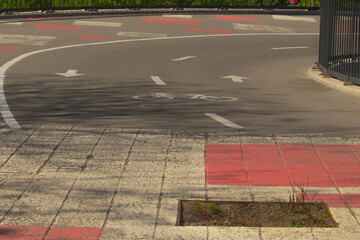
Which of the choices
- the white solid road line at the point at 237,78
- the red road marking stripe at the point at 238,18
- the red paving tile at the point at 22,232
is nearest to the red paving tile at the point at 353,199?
the red paving tile at the point at 22,232

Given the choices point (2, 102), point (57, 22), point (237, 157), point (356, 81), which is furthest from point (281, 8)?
point (237, 157)

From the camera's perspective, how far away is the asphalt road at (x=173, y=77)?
12523 millimetres

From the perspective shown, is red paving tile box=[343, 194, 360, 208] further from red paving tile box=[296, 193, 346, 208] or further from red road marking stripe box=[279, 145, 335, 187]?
red road marking stripe box=[279, 145, 335, 187]

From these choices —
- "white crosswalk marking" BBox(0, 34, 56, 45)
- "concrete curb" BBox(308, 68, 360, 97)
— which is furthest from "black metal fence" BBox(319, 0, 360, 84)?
"white crosswalk marking" BBox(0, 34, 56, 45)

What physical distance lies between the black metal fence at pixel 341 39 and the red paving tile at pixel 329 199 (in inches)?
304

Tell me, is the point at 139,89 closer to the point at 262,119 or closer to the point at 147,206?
the point at 262,119

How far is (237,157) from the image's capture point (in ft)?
32.1

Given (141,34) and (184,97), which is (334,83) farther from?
(141,34)

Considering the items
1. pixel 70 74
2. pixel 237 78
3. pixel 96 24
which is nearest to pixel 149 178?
pixel 237 78

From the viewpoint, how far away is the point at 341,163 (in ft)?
31.4

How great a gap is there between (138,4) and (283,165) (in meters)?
22.8

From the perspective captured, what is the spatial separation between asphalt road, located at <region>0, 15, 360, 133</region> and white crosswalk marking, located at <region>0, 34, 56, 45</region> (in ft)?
0.65

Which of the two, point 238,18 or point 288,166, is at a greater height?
point 288,166

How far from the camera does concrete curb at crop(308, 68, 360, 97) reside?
1536 centimetres
